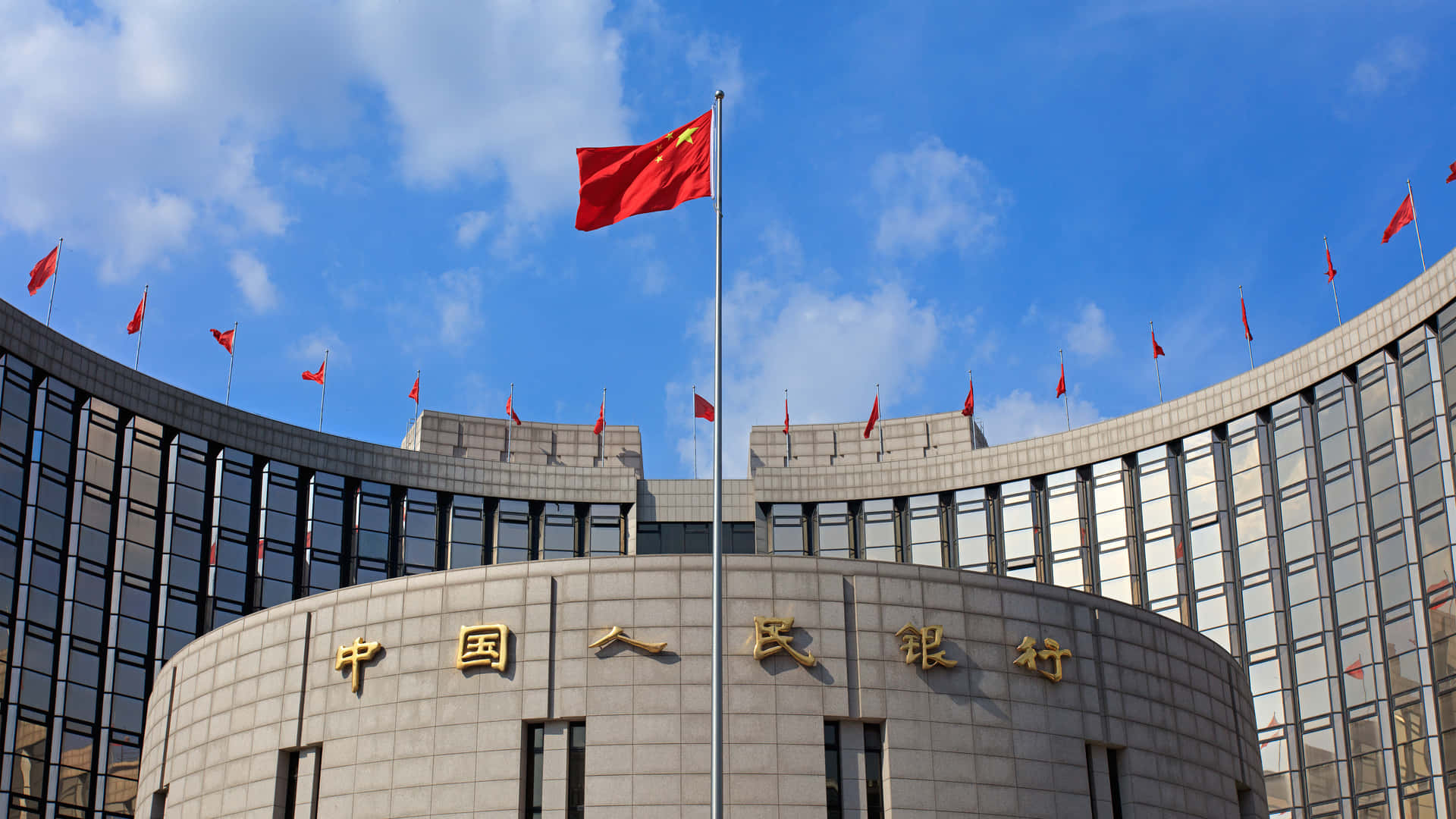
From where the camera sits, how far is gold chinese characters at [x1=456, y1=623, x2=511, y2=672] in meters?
37.7

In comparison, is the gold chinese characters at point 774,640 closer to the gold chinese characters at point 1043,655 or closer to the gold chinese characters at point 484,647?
the gold chinese characters at point 1043,655

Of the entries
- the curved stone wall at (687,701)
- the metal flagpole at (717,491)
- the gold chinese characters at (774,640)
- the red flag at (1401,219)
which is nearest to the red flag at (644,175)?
the metal flagpole at (717,491)

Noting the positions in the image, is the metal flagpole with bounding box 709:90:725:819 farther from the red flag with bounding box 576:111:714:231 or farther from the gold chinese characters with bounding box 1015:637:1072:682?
the gold chinese characters with bounding box 1015:637:1072:682

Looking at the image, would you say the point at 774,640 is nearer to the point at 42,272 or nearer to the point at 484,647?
the point at 484,647

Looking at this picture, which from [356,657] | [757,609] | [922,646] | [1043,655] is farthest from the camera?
[1043,655]

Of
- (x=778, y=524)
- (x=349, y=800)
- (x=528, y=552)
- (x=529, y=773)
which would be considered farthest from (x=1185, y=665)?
(x=528, y=552)

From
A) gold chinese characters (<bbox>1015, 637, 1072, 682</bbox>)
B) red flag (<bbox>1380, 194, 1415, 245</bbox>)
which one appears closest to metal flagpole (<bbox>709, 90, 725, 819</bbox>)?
gold chinese characters (<bbox>1015, 637, 1072, 682</bbox>)

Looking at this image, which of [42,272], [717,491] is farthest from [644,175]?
[42,272]

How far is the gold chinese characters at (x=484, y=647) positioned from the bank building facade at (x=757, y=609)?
0.33ft

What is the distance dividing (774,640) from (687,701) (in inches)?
100

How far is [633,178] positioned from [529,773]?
14.2m

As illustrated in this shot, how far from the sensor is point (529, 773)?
121 ft

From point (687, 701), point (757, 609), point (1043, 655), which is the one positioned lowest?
point (687, 701)

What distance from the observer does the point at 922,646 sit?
38.1m
